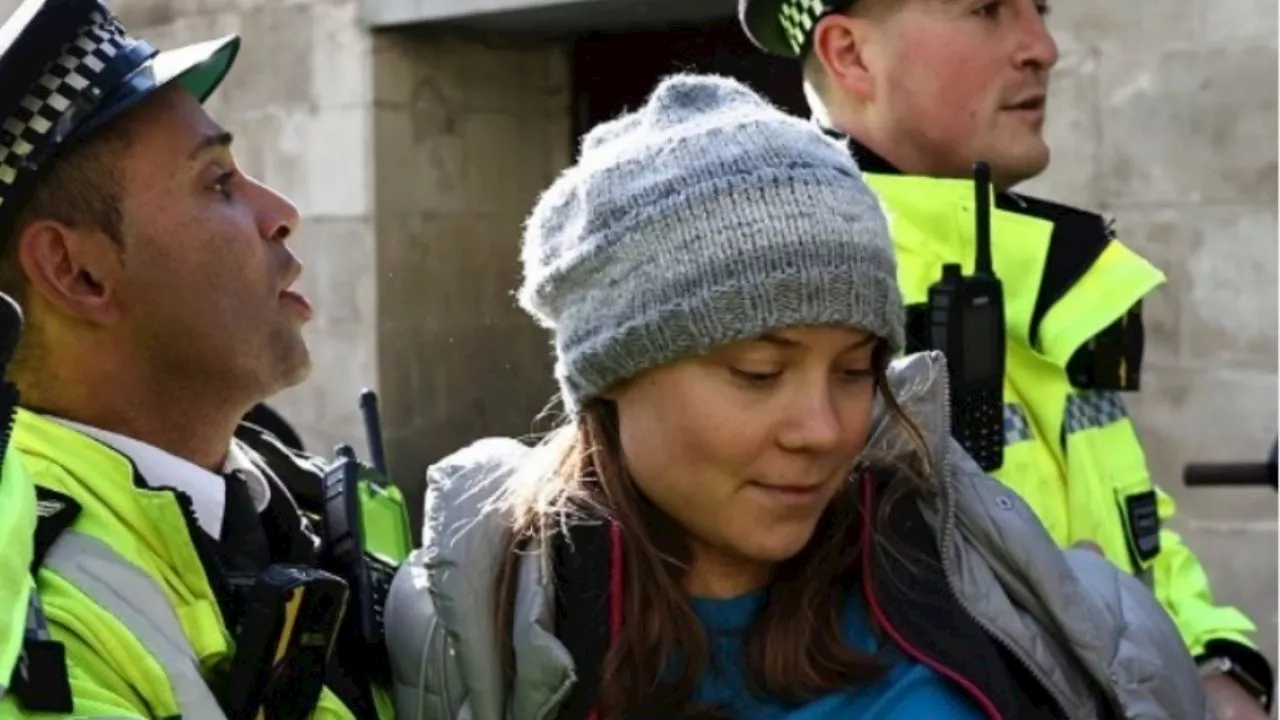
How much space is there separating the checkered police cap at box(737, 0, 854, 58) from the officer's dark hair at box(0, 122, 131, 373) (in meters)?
0.94

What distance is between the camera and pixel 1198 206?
454 centimetres

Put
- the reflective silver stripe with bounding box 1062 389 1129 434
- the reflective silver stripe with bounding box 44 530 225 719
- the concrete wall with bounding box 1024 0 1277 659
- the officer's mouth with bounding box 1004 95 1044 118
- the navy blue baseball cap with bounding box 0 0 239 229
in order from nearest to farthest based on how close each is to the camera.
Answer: the reflective silver stripe with bounding box 44 530 225 719
the navy blue baseball cap with bounding box 0 0 239 229
the reflective silver stripe with bounding box 1062 389 1129 434
the officer's mouth with bounding box 1004 95 1044 118
the concrete wall with bounding box 1024 0 1277 659

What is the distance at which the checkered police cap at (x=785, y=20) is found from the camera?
2594mm

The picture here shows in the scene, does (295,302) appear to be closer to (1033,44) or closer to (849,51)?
(849,51)

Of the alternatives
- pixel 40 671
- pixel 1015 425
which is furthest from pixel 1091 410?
pixel 40 671

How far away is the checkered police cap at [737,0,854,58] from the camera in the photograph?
259 centimetres

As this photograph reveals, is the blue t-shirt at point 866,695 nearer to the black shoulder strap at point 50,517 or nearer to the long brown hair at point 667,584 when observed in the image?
the long brown hair at point 667,584

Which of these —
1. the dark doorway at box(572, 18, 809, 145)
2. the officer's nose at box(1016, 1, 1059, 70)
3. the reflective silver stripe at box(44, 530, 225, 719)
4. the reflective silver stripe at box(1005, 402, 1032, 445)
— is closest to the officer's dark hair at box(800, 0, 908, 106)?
the officer's nose at box(1016, 1, 1059, 70)

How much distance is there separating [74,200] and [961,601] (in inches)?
43.8

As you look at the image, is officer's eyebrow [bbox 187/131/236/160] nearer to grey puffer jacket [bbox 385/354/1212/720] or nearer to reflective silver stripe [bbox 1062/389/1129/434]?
grey puffer jacket [bbox 385/354/1212/720]

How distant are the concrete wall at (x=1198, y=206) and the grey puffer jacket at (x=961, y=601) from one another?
2573mm

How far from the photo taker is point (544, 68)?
6.77 meters

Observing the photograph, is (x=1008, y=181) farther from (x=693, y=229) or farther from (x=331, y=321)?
(x=331, y=321)

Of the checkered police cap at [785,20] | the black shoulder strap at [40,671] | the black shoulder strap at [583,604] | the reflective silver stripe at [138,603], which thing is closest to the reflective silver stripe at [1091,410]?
the checkered police cap at [785,20]
